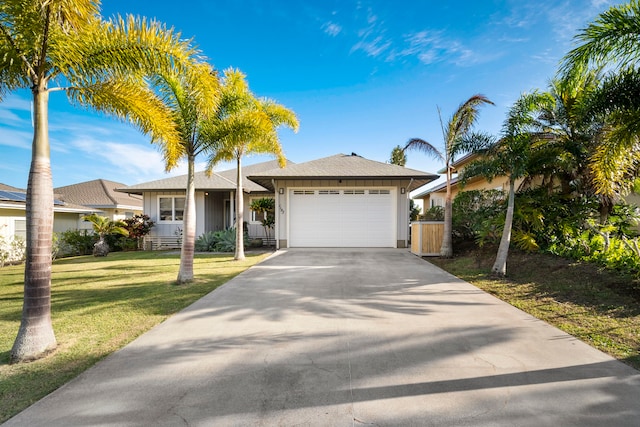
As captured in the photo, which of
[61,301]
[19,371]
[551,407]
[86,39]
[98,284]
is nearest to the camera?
[551,407]

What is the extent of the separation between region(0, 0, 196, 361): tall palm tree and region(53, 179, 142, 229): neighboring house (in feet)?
55.7

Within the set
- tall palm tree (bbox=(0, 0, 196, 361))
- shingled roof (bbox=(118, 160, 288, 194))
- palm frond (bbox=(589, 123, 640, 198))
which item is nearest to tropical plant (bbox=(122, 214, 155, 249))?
shingled roof (bbox=(118, 160, 288, 194))

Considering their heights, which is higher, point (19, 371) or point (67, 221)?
point (67, 221)

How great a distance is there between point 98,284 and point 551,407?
8.79 meters

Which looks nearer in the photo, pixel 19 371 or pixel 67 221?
pixel 19 371

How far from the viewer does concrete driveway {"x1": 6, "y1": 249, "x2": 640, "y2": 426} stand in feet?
7.34

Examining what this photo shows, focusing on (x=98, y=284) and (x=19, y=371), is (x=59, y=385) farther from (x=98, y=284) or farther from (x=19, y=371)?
(x=98, y=284)

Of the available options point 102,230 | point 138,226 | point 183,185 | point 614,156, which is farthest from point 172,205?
point 614,156

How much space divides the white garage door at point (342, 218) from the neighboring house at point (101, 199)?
41.5 ft

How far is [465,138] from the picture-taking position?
7.93 m

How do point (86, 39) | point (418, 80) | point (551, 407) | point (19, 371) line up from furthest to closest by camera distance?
point (418, 80) < point (86, 39) < point (19, 371) < point (551, 407)

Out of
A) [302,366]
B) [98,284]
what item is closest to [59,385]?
[302,366]

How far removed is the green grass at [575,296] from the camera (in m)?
3.70

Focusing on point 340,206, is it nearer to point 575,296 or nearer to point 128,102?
point 575,296
